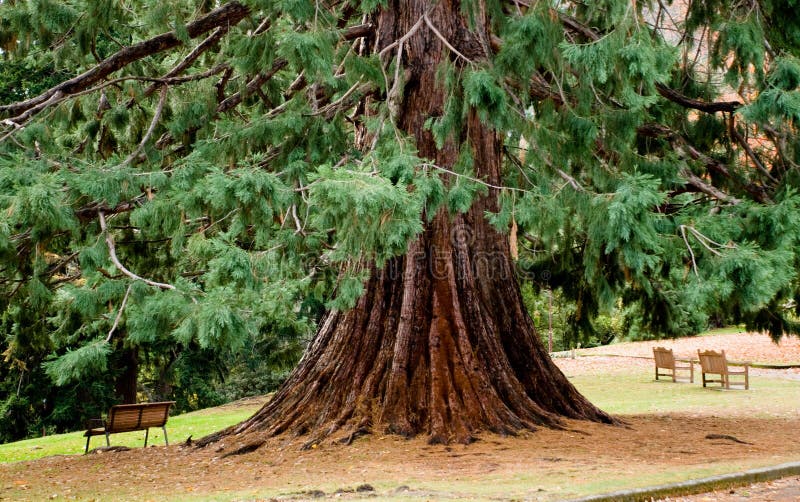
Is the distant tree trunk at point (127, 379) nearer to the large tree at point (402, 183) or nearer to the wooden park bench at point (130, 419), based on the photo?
the wooden park bench at point (130, 419)

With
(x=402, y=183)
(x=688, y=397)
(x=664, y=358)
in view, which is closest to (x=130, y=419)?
(x=402, y=183)

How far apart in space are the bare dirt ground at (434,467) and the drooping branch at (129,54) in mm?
4268

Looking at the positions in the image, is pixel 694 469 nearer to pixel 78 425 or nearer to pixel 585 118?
pixel 585 118

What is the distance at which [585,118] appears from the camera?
896 cm

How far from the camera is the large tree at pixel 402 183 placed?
727 cm

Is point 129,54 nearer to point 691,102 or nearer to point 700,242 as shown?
point 700,242

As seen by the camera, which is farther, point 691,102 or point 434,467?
point 691,102

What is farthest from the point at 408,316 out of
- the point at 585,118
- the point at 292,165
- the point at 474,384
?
the point at 585,118

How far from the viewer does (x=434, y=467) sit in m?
8.10

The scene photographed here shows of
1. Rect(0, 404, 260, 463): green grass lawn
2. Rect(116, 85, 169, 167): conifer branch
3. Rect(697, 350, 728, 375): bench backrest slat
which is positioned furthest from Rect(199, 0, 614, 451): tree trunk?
Rect(697, 350, 728, 375): bench backrest slat

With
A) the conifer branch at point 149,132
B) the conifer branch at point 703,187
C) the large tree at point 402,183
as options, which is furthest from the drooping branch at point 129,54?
the conifer branch at point 703,187

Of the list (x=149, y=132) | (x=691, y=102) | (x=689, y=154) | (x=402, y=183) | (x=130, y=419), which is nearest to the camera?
(x=402, y=183)

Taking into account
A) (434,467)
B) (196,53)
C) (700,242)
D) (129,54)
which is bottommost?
(434,467)

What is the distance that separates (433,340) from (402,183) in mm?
3128
